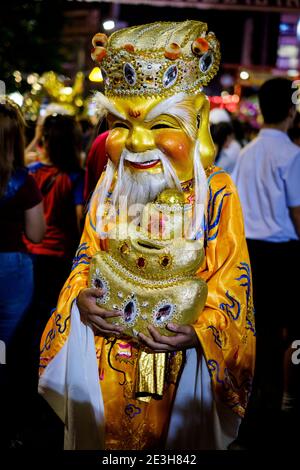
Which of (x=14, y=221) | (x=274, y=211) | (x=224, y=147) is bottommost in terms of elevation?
(x=14, y=221)

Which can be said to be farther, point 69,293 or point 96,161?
point 96,161

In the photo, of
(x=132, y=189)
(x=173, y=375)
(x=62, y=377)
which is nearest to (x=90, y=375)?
(x=62, y=377)

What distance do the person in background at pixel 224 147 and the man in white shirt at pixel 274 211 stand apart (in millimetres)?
2452

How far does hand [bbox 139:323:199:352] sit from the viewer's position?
2.15 meters

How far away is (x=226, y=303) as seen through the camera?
7.45 ft

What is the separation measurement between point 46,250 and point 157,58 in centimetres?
258

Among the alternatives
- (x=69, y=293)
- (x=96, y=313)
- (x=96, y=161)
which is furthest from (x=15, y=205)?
(x=96, y=313)

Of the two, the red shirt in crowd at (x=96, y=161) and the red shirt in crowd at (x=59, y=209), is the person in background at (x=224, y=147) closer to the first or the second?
the red shirt in crowd at (x=59, y=209)

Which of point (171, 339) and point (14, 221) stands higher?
point (14, 221)

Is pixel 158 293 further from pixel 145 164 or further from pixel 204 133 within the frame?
pixel 204 133

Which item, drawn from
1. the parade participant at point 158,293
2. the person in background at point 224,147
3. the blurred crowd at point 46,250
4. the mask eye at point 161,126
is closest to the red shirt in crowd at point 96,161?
the blurred crowd at point 46,250

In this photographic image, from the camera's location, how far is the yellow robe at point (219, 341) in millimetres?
2275

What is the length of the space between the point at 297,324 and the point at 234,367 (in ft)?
7.46
